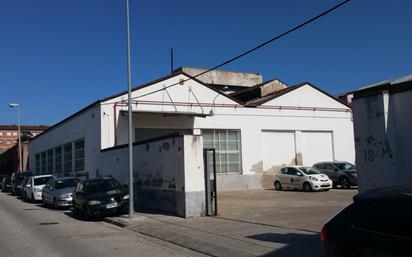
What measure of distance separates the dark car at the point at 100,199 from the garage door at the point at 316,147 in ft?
63.8

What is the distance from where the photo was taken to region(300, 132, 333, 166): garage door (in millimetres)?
36750

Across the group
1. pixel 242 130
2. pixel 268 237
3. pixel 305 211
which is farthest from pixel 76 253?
pixel 242 130

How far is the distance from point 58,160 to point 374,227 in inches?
1686

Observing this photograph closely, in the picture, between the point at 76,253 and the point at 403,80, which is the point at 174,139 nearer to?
the point at 76,253

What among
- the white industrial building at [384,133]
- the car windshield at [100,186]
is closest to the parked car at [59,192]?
the car windshield at [100,186]

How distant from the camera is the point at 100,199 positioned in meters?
18.9

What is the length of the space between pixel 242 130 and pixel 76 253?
24.2 metres

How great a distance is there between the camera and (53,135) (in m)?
46.3

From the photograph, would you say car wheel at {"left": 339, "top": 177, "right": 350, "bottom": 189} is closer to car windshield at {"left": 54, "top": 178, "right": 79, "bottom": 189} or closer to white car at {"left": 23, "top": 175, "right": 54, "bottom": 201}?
car windshield at {"left": 54, "top": 178, "right": 79, "bottom": 189}

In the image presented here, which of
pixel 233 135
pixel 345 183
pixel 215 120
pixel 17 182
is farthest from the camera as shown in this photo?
pixel 17 182

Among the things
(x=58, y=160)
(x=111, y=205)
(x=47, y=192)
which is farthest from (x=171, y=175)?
(x=58, y=160)

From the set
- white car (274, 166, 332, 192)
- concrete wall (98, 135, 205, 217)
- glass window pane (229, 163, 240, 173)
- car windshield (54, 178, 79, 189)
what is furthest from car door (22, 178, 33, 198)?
white car (274, 166, 332, 192)

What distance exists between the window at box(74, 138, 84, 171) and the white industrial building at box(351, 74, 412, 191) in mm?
27663

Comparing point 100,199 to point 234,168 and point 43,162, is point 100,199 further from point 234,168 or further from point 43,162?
point 43,162
